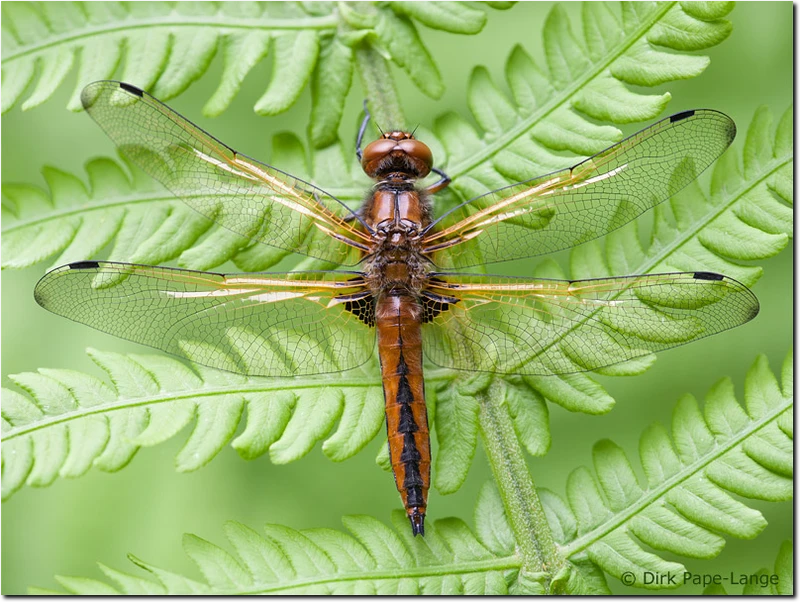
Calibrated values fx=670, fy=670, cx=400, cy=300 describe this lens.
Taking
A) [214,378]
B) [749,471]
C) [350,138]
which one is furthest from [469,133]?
[749,471]

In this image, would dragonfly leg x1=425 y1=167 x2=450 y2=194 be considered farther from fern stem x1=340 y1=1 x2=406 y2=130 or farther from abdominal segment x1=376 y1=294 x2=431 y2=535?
abdominal segment x1=376 y1=294 x2=431 y2=535

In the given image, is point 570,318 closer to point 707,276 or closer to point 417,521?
point 707,276

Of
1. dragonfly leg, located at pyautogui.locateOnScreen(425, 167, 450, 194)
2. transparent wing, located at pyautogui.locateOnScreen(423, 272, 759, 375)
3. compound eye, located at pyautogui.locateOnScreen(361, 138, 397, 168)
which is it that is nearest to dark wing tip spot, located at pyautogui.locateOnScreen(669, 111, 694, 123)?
transparent wing, located at pyautogui.locateOnScreen(423, 272, 759, 375)

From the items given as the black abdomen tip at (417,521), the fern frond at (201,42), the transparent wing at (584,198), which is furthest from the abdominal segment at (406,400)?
the fern frond at (201,42)

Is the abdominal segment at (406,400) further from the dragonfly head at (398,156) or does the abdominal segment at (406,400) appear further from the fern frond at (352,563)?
the dragonfly head at (398,156)

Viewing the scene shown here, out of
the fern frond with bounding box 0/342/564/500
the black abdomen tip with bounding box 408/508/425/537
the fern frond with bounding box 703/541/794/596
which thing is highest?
the fern frond with bounding box 0/342/564/500

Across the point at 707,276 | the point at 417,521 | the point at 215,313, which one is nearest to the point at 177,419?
the point at 215,313
